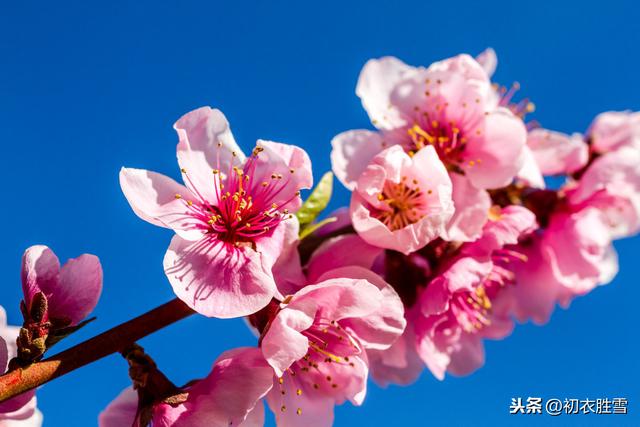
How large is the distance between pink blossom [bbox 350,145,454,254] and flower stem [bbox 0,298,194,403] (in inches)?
18.2

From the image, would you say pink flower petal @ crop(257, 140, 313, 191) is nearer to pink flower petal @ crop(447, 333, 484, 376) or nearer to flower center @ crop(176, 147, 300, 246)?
flower center @ crop(176, 147, 300, 246)

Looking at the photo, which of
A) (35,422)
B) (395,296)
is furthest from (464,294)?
(35,422)

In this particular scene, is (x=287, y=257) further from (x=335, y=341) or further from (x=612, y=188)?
(x=612, y=188)

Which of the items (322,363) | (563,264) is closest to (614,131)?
(563,264)

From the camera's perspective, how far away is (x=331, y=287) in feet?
4.64

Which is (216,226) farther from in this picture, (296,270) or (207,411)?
(207,411)

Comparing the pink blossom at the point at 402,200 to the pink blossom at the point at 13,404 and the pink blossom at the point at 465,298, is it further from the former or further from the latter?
the pink blossom at the point at 13,404

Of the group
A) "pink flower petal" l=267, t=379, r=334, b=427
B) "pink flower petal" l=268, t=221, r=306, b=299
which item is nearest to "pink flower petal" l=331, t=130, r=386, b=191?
"pink flower petal" l=268, t=221, r=306, b=299

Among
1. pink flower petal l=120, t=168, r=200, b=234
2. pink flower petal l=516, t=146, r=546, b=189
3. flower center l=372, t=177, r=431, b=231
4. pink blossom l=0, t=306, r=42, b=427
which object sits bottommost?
pink blossom l=0, t=306, r=42, b=427

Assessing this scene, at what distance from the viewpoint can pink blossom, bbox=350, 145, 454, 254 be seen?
154 cm

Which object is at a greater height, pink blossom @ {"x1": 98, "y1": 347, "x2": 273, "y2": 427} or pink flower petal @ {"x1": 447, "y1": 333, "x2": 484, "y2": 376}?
pink flower petal @ {"x1": 447, "y1": 333, "x2": 484, "y2": 376}

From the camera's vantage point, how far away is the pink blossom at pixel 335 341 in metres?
1.42

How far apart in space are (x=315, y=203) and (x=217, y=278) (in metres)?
0.38

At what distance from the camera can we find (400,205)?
5.54 ft
